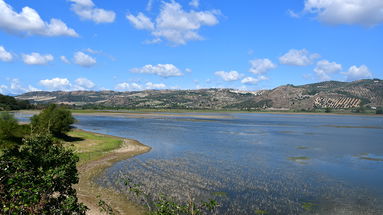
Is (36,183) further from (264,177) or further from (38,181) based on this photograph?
(264,177)

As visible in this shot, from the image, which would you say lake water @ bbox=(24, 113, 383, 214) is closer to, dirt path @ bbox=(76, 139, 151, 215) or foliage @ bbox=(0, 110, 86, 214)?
dirt path @ bbox=(76, 139, 151, 215)

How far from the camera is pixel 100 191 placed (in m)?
31.2

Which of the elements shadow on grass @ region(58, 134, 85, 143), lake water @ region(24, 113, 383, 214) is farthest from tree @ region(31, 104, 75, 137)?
lake water @ region(24, 113, 383, 214)

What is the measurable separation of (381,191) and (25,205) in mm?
35481

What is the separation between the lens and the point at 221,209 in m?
26.0

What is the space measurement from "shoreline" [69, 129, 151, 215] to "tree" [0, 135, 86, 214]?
118 inches

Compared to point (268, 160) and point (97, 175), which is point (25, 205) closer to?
point (97, 175)

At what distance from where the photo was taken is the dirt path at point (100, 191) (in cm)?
2586

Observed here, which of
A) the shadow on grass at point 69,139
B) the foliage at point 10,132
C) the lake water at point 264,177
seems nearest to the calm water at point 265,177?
the lake water at point 264,177

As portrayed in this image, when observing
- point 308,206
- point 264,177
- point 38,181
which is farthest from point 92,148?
point 38,181

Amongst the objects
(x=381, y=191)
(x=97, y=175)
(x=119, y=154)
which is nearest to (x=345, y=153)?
(x=381, y=191)

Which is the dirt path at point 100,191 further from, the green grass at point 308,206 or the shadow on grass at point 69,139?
the shadow on grass at point 69,139

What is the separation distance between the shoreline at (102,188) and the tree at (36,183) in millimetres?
3006

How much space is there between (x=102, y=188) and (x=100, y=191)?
3.87 feet
